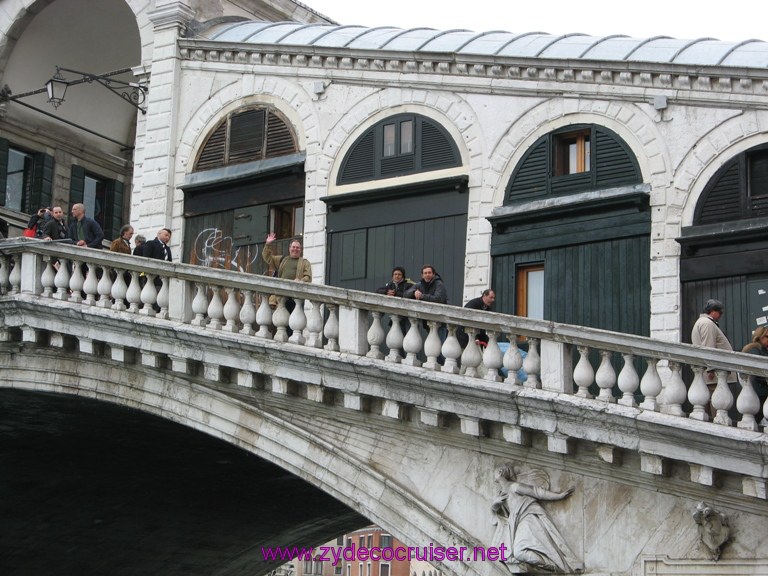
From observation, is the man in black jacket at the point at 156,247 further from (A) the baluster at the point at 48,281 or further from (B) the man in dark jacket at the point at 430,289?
(B) the man in dark jacket at the point at 430,289

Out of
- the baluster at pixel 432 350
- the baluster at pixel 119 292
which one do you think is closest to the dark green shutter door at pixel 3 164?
the baluster at pixel 119 292

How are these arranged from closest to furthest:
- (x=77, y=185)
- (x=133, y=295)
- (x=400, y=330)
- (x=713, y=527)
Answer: (x=713, y=527) < (x=400, y=330) < (x=133, y=295) < (x=77, y=185)

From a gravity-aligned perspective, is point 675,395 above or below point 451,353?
below

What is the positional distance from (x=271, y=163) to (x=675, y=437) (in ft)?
34.1

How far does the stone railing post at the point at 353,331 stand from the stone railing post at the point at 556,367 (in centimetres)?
259

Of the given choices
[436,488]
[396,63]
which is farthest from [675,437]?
[396,63]

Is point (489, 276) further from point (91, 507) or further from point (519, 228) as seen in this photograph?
point (91, 507)

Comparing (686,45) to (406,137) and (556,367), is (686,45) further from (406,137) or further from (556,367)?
(556,367)

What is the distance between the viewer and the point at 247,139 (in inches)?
969

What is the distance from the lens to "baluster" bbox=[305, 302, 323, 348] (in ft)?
61.9

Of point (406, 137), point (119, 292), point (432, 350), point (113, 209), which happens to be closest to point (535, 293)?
point (406, 137)

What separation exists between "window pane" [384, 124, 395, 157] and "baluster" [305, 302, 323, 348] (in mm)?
4584

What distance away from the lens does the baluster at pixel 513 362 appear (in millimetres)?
17219

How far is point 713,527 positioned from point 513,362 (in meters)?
3.02
